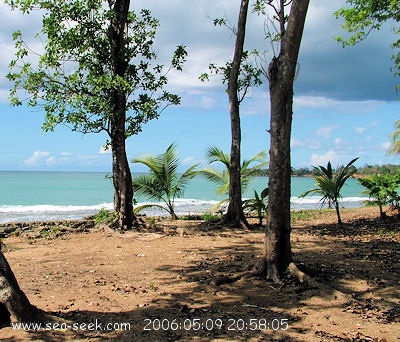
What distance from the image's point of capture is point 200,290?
5.31m

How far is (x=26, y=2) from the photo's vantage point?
30.8ft

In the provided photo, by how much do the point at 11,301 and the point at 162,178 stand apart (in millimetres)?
9880

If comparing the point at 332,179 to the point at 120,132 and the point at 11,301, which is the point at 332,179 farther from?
the point at 11,301

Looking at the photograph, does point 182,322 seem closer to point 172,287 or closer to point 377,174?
point 172,287

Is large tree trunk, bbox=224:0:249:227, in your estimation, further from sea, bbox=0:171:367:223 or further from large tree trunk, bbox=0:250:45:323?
large tree trunk, bbox=0:250:45:323

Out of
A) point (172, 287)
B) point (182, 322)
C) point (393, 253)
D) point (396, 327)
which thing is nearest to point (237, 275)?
point (172, 287)

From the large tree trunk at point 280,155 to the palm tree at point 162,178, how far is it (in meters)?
8.01

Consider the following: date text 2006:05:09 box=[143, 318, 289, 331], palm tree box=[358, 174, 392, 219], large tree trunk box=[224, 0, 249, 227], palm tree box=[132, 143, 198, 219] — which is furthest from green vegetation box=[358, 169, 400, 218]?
date text 2006:05:09 box=[143, 318, 289, 331]

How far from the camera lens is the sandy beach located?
4.04 m

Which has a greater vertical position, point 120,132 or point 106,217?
point 120,132

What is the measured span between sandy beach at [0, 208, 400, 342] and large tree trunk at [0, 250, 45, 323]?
0.11 meters

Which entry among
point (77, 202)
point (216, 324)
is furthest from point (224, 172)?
point (77, 202)

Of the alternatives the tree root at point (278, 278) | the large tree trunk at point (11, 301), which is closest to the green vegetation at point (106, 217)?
the tree root at point (278, 278)

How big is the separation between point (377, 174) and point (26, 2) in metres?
8.90
